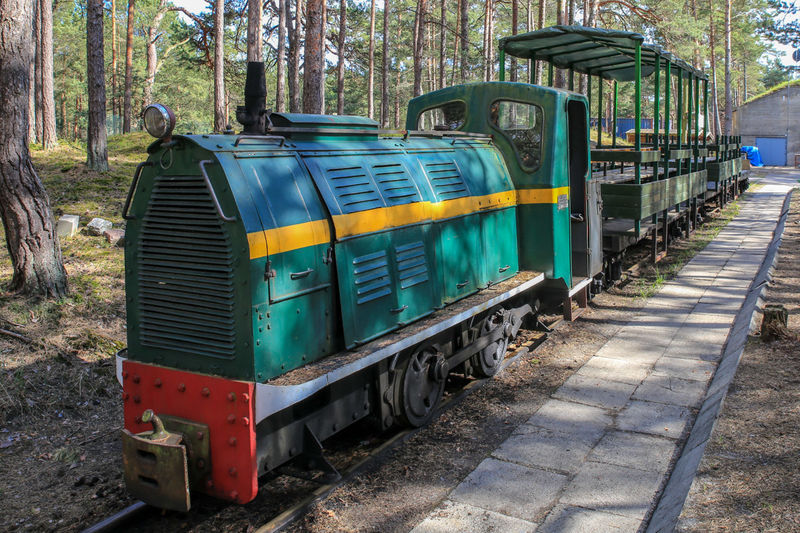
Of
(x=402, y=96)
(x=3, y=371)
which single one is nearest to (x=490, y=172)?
(x=3, y=371)

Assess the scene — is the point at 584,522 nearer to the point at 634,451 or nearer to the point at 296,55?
the point at 634,451

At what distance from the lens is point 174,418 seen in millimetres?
4328

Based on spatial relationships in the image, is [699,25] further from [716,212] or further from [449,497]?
[449,497]

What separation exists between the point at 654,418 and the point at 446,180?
2.85m

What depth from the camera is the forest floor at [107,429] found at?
448cm

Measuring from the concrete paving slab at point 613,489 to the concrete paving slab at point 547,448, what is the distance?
6.2 inches

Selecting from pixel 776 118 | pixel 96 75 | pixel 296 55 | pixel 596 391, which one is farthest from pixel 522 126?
pixel 776 118

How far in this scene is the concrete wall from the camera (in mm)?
49188

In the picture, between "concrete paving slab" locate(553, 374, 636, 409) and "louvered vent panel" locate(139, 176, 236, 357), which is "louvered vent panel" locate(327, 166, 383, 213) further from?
"concrete paving slab" locate(553, 374, 636, 409)

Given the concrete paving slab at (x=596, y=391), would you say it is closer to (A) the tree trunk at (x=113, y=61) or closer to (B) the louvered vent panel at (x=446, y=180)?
(B) the louvered vent panel at (x=446, y=180)

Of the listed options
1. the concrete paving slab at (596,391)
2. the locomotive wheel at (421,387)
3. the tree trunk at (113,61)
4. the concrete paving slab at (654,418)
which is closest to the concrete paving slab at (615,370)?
the concrete paving slab at (596,391)

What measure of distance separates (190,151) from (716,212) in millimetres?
19435

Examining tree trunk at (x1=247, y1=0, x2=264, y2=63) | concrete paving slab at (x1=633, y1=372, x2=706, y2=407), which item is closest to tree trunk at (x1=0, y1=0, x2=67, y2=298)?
concrete paving slab at (x1=633, y1=372, x2=706, y2=407)

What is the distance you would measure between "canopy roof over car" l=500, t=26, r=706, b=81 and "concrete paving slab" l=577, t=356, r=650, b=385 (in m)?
4.73
